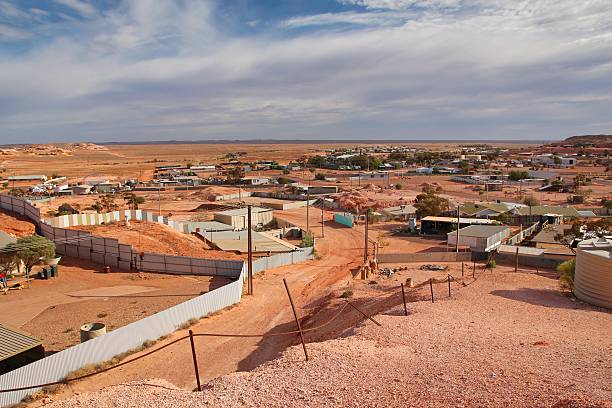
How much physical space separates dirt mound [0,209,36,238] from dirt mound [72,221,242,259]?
3.47 metres

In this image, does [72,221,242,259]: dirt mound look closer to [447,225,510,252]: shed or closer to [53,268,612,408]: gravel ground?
[447,225,510,252]: shed

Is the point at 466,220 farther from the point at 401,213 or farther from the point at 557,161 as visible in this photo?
the point at 557,161

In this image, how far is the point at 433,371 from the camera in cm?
1131

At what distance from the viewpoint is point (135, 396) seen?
1159 centimetres

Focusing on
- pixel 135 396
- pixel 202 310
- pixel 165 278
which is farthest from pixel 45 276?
pixel 135 396

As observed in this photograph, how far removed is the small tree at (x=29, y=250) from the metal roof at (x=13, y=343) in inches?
458

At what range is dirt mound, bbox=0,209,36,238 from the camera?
33750 millimetres

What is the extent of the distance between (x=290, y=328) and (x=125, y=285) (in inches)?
445

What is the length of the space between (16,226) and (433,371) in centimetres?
3304

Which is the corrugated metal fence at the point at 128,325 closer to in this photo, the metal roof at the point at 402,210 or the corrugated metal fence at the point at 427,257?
the corrugated metal fence at the point at 427,257

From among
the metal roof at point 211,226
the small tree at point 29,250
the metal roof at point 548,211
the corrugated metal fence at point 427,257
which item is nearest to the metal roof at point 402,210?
the metal roof at point 548,211

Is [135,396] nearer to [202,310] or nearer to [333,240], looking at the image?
[202,310]

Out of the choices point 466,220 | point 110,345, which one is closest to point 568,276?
point 110,345

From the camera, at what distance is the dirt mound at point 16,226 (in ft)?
111
